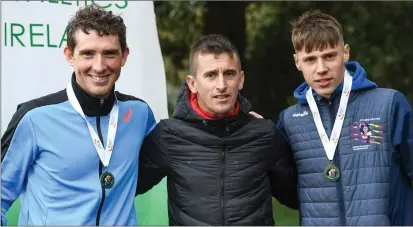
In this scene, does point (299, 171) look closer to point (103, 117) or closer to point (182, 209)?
point (182, 209)

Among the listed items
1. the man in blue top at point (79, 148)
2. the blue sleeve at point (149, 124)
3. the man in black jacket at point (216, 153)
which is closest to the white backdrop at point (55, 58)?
the blue sleeve at point (149, 124)

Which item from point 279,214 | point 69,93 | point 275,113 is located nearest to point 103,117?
point 69,93

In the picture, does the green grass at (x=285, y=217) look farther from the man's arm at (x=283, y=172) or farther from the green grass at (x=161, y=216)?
the man's arm at (x=283, y=172)

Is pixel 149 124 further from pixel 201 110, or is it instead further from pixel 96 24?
pixel 96 24

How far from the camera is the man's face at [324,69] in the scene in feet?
13.7

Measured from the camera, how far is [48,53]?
507 centimetres

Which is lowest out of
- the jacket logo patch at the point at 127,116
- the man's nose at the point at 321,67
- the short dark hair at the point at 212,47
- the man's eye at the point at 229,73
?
the jacket logo patch at the point at 127,116

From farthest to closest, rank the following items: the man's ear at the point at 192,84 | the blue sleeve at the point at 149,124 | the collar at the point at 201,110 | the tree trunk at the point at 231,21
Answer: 1. the tree trunk at the point at 231,21
2. the blue sleeve at the point at 149,124
3. the man's ear at the point at 192,84
4. the collar at the point at 201,110

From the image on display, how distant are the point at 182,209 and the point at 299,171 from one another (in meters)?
0.77

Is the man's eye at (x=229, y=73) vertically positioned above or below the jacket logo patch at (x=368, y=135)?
above

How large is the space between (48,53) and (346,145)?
2.32 meters

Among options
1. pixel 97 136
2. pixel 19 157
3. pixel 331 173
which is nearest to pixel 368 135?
pixel 331 173

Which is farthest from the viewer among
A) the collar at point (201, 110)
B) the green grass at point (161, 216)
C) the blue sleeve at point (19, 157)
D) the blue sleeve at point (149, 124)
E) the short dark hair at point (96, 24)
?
the green grass at point (161, 216)

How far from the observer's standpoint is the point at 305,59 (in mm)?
4234
